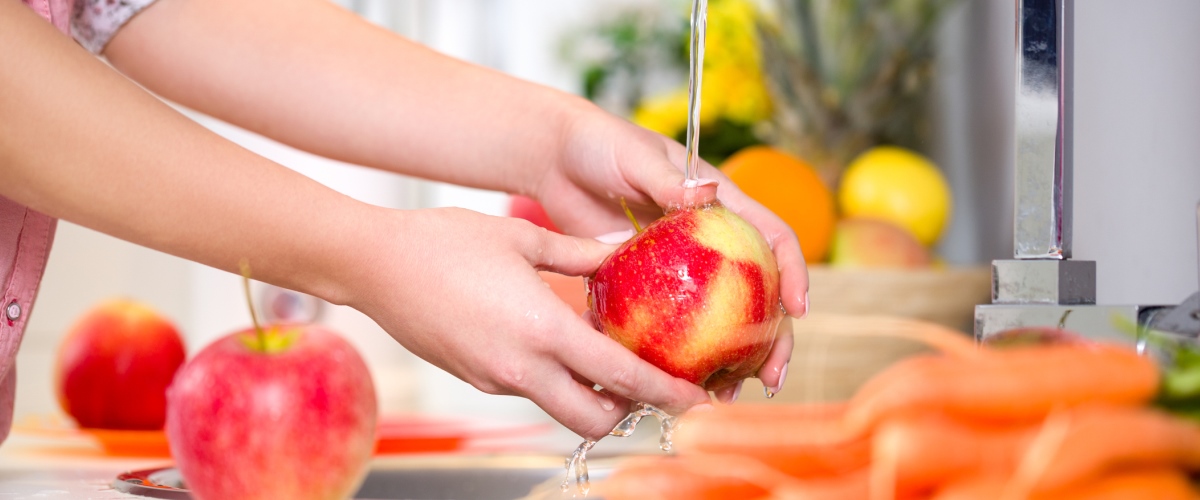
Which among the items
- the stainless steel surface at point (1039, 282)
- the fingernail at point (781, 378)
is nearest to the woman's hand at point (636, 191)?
the fingernail at point (781, 378)

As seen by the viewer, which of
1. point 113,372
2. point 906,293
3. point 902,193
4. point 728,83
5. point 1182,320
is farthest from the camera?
point 728,83

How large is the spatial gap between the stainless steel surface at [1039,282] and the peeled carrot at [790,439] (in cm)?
26

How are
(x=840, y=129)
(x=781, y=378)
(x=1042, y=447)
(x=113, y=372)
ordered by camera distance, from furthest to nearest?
(x=840, y=129), (x=113, y=372), (x=781, y=378), (x=1042, y=447)

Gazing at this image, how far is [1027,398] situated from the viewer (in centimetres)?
26

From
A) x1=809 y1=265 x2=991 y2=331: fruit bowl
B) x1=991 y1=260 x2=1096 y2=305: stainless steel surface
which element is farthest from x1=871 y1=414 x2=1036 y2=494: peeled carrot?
x1=809 y1=265 x2=991 y2=331: fruit bowl

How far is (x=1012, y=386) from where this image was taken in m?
0.26

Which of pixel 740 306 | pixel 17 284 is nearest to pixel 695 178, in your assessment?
pixel 740 306

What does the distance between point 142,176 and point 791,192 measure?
0.79m

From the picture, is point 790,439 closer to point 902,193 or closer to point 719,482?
point 719,482

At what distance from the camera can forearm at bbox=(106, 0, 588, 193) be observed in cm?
87

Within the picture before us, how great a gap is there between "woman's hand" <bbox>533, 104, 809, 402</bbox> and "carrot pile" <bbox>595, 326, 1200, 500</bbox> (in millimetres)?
323

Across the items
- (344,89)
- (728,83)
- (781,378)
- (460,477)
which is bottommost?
(460,477)

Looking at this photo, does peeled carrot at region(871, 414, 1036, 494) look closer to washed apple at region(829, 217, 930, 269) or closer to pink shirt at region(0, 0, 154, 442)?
pink shirt at region(0, 0, 154, 442)

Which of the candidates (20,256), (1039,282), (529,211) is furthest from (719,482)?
(529,211)
